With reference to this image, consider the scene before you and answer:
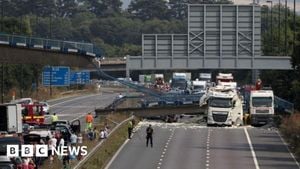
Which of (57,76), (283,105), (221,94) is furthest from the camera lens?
(57,76)

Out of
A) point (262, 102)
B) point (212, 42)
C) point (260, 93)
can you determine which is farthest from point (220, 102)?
point (212, 42)

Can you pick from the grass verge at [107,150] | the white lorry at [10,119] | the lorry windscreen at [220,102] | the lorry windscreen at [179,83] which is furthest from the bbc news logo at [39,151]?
the lorry windscreen at [179,83]

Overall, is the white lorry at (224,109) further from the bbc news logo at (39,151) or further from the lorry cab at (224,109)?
the bbc news logo at (39,151)

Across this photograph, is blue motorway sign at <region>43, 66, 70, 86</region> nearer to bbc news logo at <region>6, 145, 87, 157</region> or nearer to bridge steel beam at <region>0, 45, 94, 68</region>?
bridge steel beam at <region>0, 45, 94, 68</region>

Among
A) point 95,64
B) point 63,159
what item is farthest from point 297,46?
point 63,159

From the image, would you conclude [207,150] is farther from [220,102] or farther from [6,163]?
[220,102]

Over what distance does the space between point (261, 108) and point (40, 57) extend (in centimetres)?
1960

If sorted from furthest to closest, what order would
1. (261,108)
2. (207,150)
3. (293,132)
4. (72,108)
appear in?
1. (72,108)
2. (261,108)
3. (293,132)
4. (207,150)

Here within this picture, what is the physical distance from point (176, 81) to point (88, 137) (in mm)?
92721

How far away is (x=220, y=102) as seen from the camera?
8331 cm

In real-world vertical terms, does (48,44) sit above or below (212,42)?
below

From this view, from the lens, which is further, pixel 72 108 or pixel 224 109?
pixel 72 108

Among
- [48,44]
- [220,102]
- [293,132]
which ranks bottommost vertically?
[293,132]

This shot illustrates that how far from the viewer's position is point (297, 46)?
83375mm
